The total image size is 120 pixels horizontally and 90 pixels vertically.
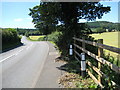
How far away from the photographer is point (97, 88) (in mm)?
4188

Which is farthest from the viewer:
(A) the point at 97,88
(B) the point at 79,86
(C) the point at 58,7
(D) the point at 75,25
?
(D) the point at 75,25

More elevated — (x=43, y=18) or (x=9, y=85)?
(x=43, y=18)

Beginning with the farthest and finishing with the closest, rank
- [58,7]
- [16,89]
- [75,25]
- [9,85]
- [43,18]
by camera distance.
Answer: [43,18] → [75,25] → [58,7] → [9,85] → [16,89]

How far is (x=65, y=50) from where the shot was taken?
1077 centimetres

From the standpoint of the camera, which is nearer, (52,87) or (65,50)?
(52,87)

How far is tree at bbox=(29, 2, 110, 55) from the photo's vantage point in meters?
10.4

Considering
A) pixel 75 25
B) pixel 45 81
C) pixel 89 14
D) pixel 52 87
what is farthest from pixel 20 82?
pixel 89 14

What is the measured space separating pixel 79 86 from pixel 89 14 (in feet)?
25.3

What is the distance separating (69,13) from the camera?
10875mm

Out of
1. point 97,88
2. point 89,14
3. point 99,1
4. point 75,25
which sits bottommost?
point 97,88

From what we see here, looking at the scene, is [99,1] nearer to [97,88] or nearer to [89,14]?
[89,14]

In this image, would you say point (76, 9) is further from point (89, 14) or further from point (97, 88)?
point (97, 88)

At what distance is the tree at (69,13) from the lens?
34.2 ft

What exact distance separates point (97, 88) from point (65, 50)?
666 cm
